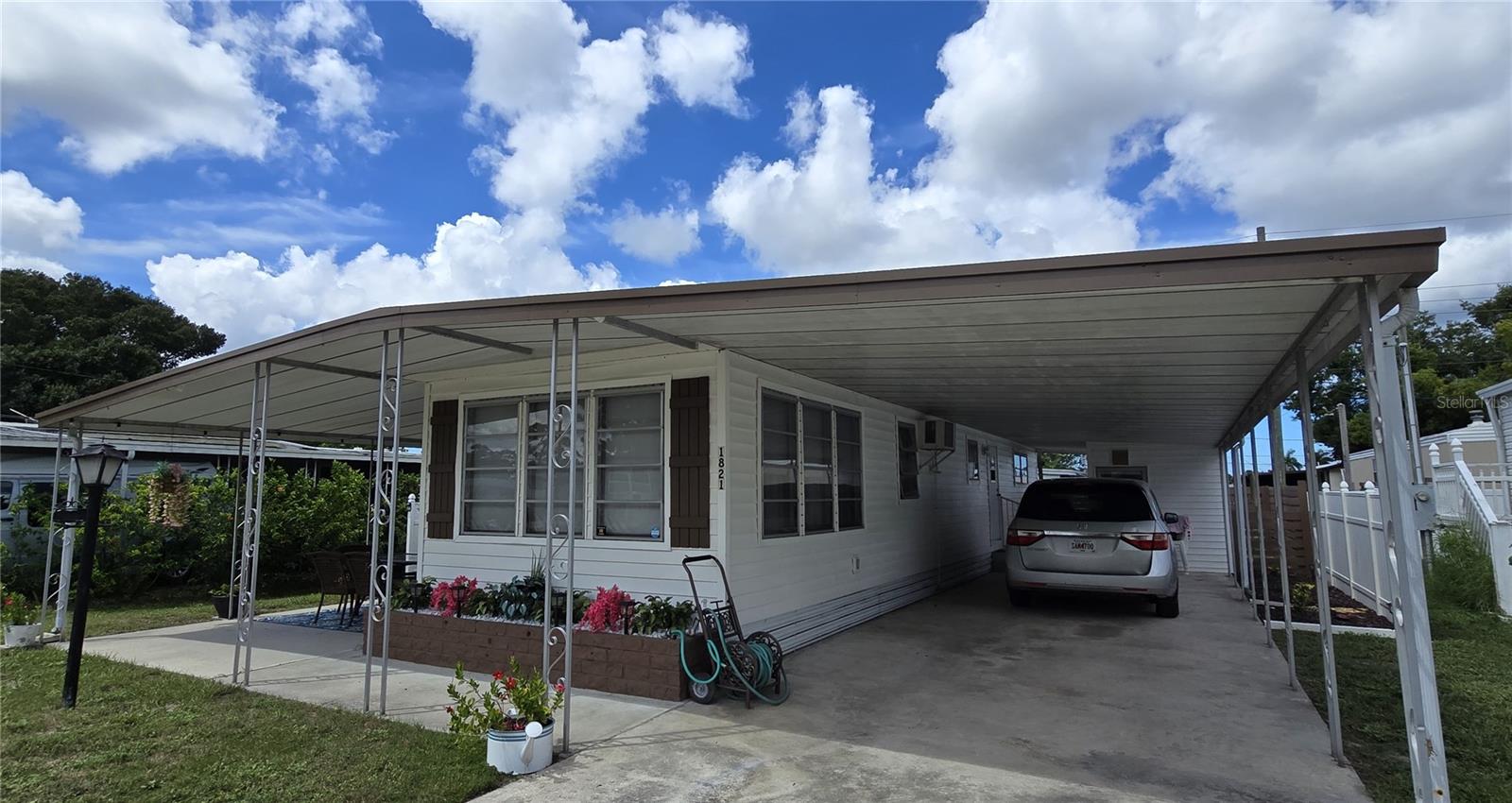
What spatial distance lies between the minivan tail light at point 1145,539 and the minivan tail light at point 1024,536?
0.74m

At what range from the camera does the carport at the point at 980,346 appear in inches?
103

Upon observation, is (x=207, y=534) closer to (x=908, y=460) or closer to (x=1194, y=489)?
(x=908, y=460)

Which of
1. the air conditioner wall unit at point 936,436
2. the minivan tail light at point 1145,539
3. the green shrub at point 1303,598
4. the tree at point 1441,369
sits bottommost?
the green shrub at point 1303,598

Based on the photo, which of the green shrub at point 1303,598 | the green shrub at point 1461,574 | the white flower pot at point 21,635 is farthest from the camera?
the green shrub at point 1303,598

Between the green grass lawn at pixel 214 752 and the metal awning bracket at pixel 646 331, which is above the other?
the metal awning bracket at pixel 646 331

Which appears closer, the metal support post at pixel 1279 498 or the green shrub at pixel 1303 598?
the metal support post at pixel 1279 498

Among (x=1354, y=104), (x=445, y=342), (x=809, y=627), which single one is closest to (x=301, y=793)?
(x=445, y=342)

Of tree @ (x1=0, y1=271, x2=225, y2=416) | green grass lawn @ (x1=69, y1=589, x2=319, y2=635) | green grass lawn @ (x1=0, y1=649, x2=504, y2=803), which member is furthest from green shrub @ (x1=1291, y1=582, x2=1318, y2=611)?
tree @ (x1=0, y1=271, x2=225, y2=416)

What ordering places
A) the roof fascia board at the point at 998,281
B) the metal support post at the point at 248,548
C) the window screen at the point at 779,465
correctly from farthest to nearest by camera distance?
1. the window screen at the point at 779,465
2. the metal support post at the point at 248,548
3. the roof fascia board at the point at 998,281

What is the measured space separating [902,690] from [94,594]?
36.1 ft

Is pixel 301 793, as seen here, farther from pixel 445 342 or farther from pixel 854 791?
pixel 445 342

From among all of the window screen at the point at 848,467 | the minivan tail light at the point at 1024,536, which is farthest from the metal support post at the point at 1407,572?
the minivan tail light at the point at 1024,536

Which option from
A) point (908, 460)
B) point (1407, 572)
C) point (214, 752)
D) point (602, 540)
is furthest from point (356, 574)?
point (1407, 572)

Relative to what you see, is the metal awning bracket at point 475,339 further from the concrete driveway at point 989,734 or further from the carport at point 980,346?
the concrete driveway at point 989,734
